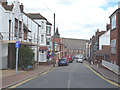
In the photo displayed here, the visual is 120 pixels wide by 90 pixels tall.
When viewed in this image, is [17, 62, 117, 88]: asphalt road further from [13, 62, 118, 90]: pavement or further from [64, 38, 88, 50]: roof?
[64, 38, 88, 50]: roof

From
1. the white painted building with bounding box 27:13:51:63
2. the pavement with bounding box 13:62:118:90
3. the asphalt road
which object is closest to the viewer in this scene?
the pavement with bounding box 13:62:118:90

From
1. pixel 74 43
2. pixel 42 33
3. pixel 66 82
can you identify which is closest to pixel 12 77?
pixel 66 82

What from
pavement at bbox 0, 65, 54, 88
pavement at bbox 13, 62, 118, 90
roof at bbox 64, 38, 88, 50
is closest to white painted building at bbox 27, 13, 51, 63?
pavement at bbox 0, 65, 54, 88

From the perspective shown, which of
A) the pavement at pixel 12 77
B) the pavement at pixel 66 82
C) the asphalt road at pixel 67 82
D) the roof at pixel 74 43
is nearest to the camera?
the pavement at pixel 66 82

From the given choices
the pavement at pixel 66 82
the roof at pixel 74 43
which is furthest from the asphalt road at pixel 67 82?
the roof at pixel 74 43

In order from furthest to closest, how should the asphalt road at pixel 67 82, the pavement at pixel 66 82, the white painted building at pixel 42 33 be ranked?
1. the white painted building at pixel 42 33
2. the asphalt road at pixel 67 82
3. the pavement at pixel 66 82

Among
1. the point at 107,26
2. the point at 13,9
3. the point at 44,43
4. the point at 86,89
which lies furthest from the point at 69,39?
the point at 86,89

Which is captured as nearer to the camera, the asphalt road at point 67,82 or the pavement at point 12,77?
the asphalt road at point 67,82

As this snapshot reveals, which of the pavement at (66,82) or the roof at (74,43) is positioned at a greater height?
Answer: the roof at (74,43)

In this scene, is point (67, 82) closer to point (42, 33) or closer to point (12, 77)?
point (12, 77)

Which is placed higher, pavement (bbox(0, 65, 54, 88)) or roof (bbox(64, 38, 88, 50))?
roof (bbox(64, 38, 88, 50))

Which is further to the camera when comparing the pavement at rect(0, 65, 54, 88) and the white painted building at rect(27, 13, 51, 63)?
the white painted building at rect(27, 13, 51, 63)

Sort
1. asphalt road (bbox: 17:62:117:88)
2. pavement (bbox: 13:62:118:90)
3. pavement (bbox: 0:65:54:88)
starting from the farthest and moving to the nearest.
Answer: pavement (bbox: 0:65:54:88) < asphalt road (bbox: 17:62:117:88) < pavement (bbox: 13:62:118:90)

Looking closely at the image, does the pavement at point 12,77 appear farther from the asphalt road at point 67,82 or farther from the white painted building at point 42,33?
the white painted building at point 42,33
